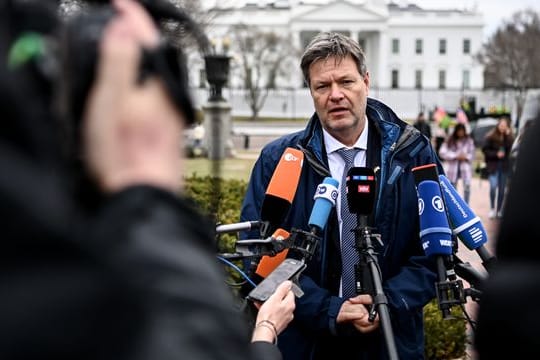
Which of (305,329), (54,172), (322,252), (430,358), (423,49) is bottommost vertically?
(430,358)

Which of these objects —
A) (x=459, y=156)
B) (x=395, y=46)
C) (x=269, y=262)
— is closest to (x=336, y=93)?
(x=269, y=262)

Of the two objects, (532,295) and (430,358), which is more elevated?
(532,295)

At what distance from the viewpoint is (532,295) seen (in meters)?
1.19

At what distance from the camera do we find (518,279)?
120 cm

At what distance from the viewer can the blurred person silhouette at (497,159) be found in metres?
15.0

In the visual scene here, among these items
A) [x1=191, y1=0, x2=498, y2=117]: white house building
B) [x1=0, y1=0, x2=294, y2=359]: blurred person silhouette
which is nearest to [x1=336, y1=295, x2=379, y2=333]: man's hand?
[x1=0, y1=0, x2=294, y2=359]: blurred person silhouette

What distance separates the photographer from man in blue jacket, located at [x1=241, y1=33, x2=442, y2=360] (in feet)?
10.8

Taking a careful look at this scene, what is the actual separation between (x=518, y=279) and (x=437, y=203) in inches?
73.3

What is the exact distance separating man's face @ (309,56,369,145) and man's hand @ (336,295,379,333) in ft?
2.32

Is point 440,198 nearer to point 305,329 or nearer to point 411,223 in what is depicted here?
point 411,223

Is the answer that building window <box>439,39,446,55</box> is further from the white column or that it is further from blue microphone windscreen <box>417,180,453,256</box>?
blue microphone windscreen <box>417,180,453,256</box>

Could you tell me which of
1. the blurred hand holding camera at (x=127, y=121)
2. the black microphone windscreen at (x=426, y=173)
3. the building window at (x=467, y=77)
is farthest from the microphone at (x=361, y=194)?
the building window at (x=467, y=77)

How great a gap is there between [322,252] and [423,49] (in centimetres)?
11337

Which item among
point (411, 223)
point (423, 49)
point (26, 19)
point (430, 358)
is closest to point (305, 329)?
point (411, 223)
